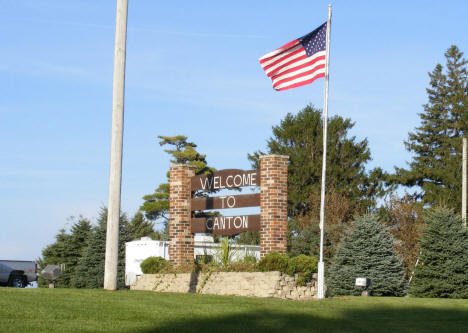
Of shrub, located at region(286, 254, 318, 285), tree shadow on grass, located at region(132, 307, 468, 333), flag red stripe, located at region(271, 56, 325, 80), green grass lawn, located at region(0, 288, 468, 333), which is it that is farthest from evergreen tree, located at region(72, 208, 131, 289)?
tree shadow on grass, located at region(132, 307, 468, 333)

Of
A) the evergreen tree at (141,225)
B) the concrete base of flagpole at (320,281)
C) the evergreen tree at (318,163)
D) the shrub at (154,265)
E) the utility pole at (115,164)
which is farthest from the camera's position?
the evergreen tree at (141,225)

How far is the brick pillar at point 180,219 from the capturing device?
88.3 feet

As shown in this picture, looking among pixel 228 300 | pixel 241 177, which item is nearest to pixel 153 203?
pixel 241 177

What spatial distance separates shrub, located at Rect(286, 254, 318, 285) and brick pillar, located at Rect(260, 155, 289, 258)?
5.28ft

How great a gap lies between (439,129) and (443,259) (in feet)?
110

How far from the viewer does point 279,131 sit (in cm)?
6081

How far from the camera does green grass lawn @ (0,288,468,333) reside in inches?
477

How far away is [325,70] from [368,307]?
729 centimetres

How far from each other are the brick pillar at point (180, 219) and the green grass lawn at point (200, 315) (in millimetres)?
8950

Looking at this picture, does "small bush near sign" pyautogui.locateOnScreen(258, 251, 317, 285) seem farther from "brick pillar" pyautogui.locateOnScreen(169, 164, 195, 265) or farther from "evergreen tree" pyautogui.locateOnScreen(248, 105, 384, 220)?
"evergreen tree" pyautogui.locateOnScreen(248, 105, 384, 220)

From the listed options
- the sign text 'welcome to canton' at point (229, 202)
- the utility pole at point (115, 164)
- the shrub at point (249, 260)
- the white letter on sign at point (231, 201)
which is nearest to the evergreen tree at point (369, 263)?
the sign text 'welcome to canton' at point (229, 202)

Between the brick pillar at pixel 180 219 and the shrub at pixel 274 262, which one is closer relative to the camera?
the shrub at pixel 274 262

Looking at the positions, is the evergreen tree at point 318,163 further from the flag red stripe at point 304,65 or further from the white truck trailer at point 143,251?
the flag red stripe at point 304,65

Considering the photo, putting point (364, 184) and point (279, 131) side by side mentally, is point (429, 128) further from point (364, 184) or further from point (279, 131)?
point (279, 131)
